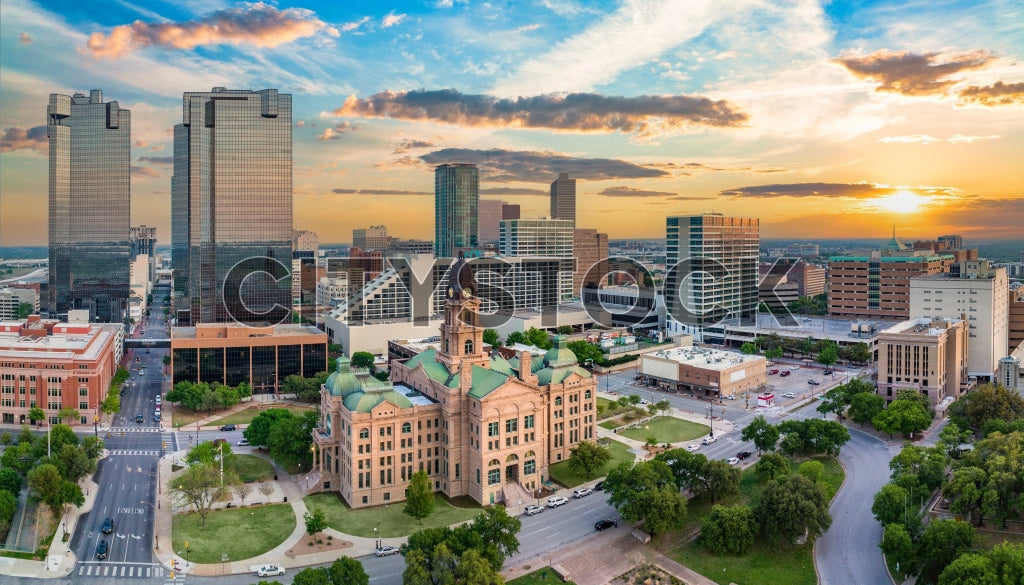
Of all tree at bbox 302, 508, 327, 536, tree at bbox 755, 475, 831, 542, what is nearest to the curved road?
tree at bbox 755, 475, 831, 542

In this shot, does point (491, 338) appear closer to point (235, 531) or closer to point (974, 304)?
point (235, 531)

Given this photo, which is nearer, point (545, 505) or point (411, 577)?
point (411, 577)

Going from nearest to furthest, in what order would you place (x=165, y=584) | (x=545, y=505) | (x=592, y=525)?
(x=165, y=584) < (x=592, y=525) < (x=545, y=505)

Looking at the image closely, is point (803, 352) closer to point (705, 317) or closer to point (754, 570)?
point (705, 317)

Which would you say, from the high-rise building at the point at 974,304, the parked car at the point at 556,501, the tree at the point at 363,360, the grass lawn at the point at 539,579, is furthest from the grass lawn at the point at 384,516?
the high-rise building at the point at 974,304

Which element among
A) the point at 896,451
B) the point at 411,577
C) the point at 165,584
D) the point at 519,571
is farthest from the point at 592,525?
the point at 896,451

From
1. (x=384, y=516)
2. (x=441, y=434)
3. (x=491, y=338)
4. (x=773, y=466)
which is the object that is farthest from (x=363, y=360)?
(x=773, y=466)
